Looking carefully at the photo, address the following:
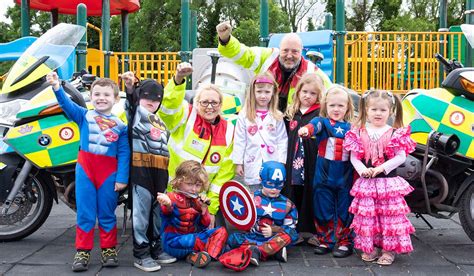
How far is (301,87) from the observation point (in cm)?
437

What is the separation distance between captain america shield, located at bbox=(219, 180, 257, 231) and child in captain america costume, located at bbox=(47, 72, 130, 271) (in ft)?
2.28

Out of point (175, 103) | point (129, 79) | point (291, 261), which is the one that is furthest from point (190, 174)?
point (291, 261)

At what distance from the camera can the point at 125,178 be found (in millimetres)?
3812

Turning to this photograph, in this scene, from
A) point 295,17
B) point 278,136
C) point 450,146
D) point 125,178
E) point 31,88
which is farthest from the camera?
point 295,17

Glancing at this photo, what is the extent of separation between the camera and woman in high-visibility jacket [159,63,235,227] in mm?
4258

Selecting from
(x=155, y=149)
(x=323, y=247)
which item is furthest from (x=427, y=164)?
(x=155, y=149)

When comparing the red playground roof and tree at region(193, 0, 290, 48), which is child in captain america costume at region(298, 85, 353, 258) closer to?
the red playground roof

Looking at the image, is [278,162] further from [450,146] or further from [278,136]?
[450,146]

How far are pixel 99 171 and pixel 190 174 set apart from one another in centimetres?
61

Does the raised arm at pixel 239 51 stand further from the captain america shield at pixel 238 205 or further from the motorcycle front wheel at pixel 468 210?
the motorcycle front wheel at pixel 468 210

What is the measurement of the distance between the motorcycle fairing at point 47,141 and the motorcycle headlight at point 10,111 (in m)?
0.25

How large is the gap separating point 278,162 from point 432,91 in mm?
1307

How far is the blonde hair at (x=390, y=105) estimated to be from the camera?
4.00 metres

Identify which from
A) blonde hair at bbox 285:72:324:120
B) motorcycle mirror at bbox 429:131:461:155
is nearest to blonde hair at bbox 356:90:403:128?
motorcycle mirror at bbox 429:131:461:155
